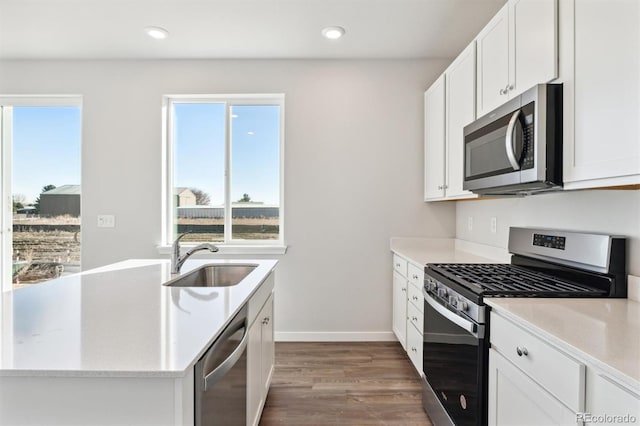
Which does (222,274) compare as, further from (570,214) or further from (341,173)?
(570,214)

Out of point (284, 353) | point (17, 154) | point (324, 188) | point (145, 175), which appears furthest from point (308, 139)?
point (17, 154)

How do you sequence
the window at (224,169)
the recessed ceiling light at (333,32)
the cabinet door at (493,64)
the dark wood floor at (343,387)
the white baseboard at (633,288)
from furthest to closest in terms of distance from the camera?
1. the window at (224,169)
2. the recessed ceiling light at (333,32)
3. the dark wood floor at (343,387)
4. the cabinet door at (493,64)
5. the white baseboard at (633,288)

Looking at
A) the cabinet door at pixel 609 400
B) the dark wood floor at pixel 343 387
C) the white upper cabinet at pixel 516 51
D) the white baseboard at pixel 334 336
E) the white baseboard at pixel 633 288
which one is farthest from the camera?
the white baseboard at pixel 334 336

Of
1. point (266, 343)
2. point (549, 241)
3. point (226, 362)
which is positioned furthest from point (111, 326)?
point (549, 241)

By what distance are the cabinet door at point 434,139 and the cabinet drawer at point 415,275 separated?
66cm

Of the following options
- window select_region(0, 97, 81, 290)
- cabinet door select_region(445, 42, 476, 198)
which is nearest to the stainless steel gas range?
cabinet door select_region(445, 42, 476, 198)

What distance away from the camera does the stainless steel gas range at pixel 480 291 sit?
132 cm

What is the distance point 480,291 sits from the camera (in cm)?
133

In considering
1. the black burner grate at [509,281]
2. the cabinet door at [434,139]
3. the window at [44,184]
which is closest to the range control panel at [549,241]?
the black burner grate at [509,281]

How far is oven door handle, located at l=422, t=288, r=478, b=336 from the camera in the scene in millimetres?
1343

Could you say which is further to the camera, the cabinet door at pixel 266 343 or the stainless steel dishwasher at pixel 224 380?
the cabinet door at pixel 266 343

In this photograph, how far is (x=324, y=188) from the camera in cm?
310

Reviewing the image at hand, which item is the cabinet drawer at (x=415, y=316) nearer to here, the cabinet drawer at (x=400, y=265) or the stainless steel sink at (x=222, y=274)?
the cabinet drawer at (x=400, y=265)

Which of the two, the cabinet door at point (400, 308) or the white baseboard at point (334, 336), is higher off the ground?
the cabinet door at point (400, 308)
